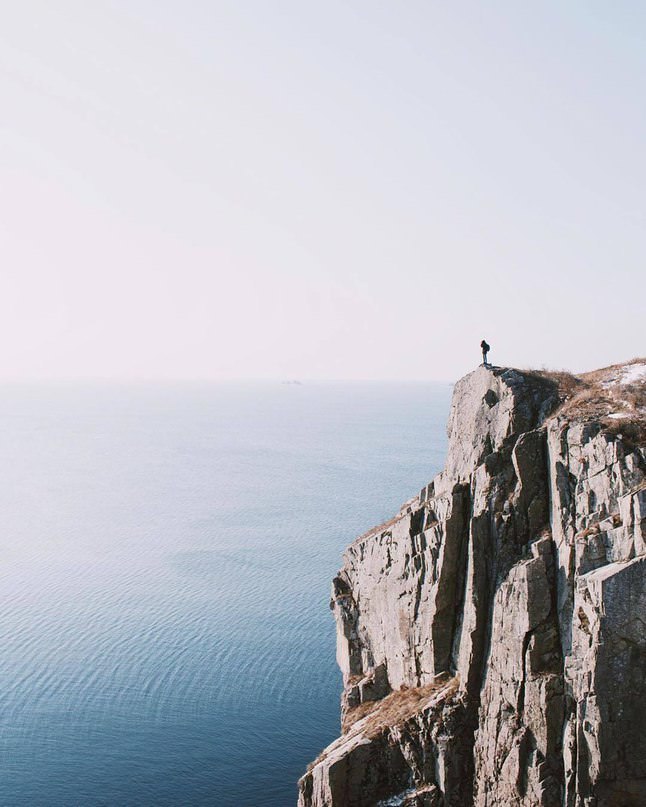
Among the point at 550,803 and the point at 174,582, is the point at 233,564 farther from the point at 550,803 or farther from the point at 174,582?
the point at 550,803

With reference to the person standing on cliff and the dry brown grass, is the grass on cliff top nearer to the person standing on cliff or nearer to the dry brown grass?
the person standing on cliff

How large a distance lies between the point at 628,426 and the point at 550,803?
12.4 m

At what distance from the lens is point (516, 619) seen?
26625mm

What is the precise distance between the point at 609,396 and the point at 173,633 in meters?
48.5

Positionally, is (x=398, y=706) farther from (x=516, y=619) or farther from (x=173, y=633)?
(x=173, y=633)

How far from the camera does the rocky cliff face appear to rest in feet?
76.9

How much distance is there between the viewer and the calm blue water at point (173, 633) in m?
46.0

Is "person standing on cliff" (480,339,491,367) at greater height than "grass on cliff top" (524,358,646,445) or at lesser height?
greater

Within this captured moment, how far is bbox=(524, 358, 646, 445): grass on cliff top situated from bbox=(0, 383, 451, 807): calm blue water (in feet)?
89.7

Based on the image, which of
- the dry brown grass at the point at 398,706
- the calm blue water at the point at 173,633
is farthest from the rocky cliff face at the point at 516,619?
the calm blue water at the point at 173,633

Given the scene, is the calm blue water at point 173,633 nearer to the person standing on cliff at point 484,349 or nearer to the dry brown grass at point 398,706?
the dry brown grass at point 398,706

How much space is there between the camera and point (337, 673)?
59219 mm

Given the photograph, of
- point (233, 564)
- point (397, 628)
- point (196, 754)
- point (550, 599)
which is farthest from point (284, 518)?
point (550, 599)

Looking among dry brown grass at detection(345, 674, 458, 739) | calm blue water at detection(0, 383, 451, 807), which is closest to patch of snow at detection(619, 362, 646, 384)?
dry brown grass at detection(345, 674, 458, 739)
